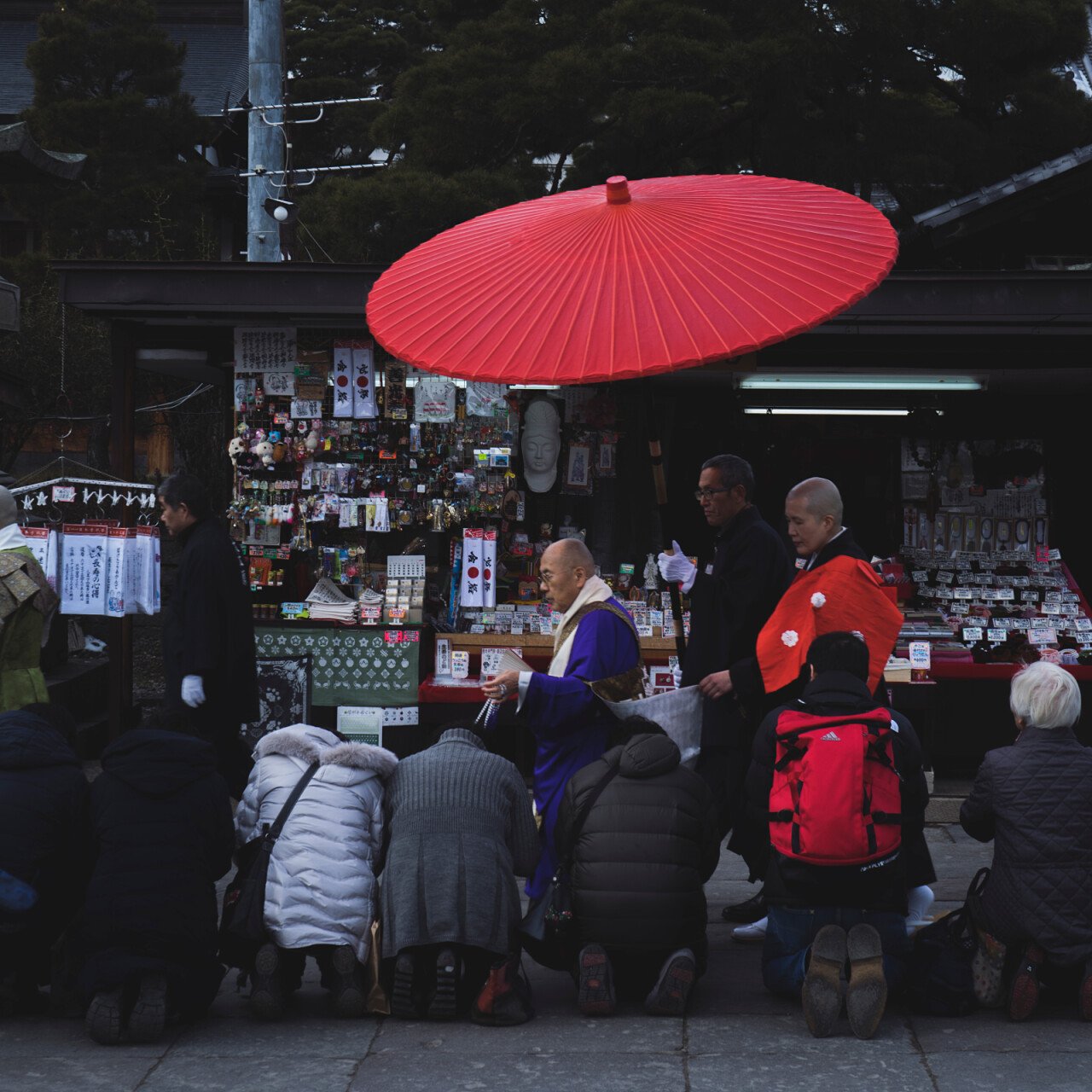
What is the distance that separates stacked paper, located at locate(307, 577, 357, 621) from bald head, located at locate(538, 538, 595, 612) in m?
3.75

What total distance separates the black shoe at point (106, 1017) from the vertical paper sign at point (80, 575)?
3918 millimetres

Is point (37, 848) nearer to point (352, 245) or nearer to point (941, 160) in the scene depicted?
point (352, 245)

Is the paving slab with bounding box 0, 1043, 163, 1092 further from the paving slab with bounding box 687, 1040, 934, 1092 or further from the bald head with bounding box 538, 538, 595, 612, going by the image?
the bald head with bounding box 538, 538, 595, 612

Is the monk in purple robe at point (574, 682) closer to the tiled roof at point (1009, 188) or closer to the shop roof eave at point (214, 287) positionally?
the shop roof eave at point (214, 287)

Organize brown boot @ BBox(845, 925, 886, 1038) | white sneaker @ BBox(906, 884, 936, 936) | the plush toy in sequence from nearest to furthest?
1. brown boot @ BBox(845, 925, 886, 1038)
2. white sneaker @ BBox(906, 884, 936, 936)
3. the plush toy

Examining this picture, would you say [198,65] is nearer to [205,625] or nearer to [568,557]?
[205,625]

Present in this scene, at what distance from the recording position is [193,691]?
21.8 feet

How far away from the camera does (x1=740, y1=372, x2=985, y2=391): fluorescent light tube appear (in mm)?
9508

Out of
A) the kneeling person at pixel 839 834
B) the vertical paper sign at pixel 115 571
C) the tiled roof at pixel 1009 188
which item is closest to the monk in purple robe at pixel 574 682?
the kneeling person at pixel 839 834

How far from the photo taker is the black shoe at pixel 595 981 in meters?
4.89

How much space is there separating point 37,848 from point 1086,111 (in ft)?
48.5

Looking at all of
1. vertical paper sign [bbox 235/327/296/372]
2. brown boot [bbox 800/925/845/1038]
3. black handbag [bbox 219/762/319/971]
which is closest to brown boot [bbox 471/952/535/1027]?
black handbag [bbox 219/762/319/971]

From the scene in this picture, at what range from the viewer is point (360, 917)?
4.94m

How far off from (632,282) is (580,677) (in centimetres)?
168
